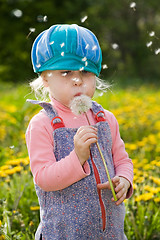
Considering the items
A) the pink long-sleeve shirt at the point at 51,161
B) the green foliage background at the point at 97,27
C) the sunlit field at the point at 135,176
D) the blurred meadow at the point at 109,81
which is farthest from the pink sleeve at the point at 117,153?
the green foliage background at the point at 97,27

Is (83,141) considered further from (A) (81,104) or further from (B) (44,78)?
(B) (44,78)

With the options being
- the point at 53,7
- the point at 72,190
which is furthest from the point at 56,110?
the point at 53,7

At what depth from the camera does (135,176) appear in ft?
8.02

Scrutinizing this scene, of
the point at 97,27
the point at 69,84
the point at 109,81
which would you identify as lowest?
the point at 69,84

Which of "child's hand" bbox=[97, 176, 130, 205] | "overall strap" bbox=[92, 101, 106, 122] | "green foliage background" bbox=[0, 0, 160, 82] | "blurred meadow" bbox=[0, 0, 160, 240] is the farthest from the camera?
"green foliage background" bbox=[0, 0, 160, 82]

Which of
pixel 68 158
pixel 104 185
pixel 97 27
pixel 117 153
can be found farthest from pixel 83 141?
pixel 97 27

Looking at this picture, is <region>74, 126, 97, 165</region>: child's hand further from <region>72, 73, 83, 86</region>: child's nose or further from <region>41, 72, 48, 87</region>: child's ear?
<region>41, 72, 48, 87</region>: child's ear

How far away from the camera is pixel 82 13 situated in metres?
15.6

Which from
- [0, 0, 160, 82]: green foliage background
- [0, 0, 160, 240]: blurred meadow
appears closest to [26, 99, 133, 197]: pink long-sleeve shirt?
[0, 0, 160, 240]: blurred meadow

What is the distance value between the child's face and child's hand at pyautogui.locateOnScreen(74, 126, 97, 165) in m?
0.17

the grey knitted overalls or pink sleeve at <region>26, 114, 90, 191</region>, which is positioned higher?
pink sleeve at <region>26, 114, 90, 191</region>

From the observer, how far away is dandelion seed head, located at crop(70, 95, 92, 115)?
139cm

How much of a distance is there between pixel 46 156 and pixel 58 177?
4.0 inches

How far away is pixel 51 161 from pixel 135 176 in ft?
3.81
